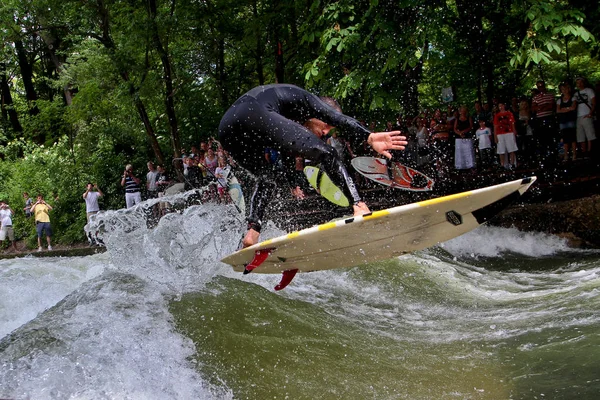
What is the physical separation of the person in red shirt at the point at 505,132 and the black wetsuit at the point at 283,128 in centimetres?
682

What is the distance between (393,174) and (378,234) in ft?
24.1

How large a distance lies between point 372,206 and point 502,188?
7.16 m

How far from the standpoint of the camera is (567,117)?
10.3 m

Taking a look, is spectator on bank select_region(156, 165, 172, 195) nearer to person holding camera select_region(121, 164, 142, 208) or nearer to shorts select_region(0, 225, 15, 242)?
person holding camera select_region(121, 164, 142, 208)

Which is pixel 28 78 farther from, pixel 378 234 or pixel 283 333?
pixel 283 333

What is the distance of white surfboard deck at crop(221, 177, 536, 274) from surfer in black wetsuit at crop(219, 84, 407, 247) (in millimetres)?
207

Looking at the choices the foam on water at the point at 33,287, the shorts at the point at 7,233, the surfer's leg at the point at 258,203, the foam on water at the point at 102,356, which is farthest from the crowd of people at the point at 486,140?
the shorts at the point at 7,233

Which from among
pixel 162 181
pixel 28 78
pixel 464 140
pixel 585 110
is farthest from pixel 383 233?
pixel 28 78

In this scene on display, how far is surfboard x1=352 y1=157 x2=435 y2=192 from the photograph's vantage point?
38.8 feet

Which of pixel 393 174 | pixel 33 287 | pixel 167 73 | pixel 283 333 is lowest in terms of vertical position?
pixel 283 333

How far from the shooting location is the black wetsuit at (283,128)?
4598mm

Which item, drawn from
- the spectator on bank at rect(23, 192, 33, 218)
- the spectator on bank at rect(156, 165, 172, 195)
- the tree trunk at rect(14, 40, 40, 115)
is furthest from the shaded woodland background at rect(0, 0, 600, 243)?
the tree trunk at rect(14, 40, 40, 115)

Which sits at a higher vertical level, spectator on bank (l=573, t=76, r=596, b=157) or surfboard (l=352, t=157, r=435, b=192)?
spectator on bank (l=573, t=76, r=596, b=157)

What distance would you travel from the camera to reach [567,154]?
10.7 m
